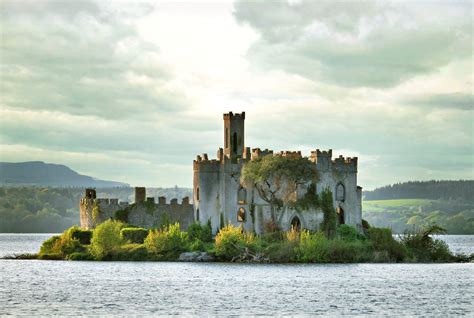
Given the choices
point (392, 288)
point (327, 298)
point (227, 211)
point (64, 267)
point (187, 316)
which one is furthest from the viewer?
point (227, 211)

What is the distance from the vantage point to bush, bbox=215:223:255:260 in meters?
82.2

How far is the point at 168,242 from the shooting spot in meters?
84.8

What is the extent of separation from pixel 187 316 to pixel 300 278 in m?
21.4

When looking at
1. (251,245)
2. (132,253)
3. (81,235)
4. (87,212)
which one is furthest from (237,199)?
(87,212)

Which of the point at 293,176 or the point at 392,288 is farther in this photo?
the point at 293,176

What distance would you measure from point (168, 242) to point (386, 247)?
1944 cm

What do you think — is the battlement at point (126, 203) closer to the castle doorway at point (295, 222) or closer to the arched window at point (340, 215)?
the castle doorway at point (295, 222)

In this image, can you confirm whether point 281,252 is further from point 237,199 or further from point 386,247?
point 386,247

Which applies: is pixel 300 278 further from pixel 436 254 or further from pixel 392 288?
pixel 436 254

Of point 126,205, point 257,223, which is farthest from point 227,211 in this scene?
point 126,205

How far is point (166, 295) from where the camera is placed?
207 feet

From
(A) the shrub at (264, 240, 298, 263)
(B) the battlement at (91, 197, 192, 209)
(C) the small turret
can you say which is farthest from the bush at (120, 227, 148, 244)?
(A) the shrub at (264, 240, 298, 263)

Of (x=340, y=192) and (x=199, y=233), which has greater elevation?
(x=340, y=192)

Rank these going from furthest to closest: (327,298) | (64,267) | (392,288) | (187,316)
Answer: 1. (64,267)
2. (392,288)
3. (327,298)
4. (187,316)
